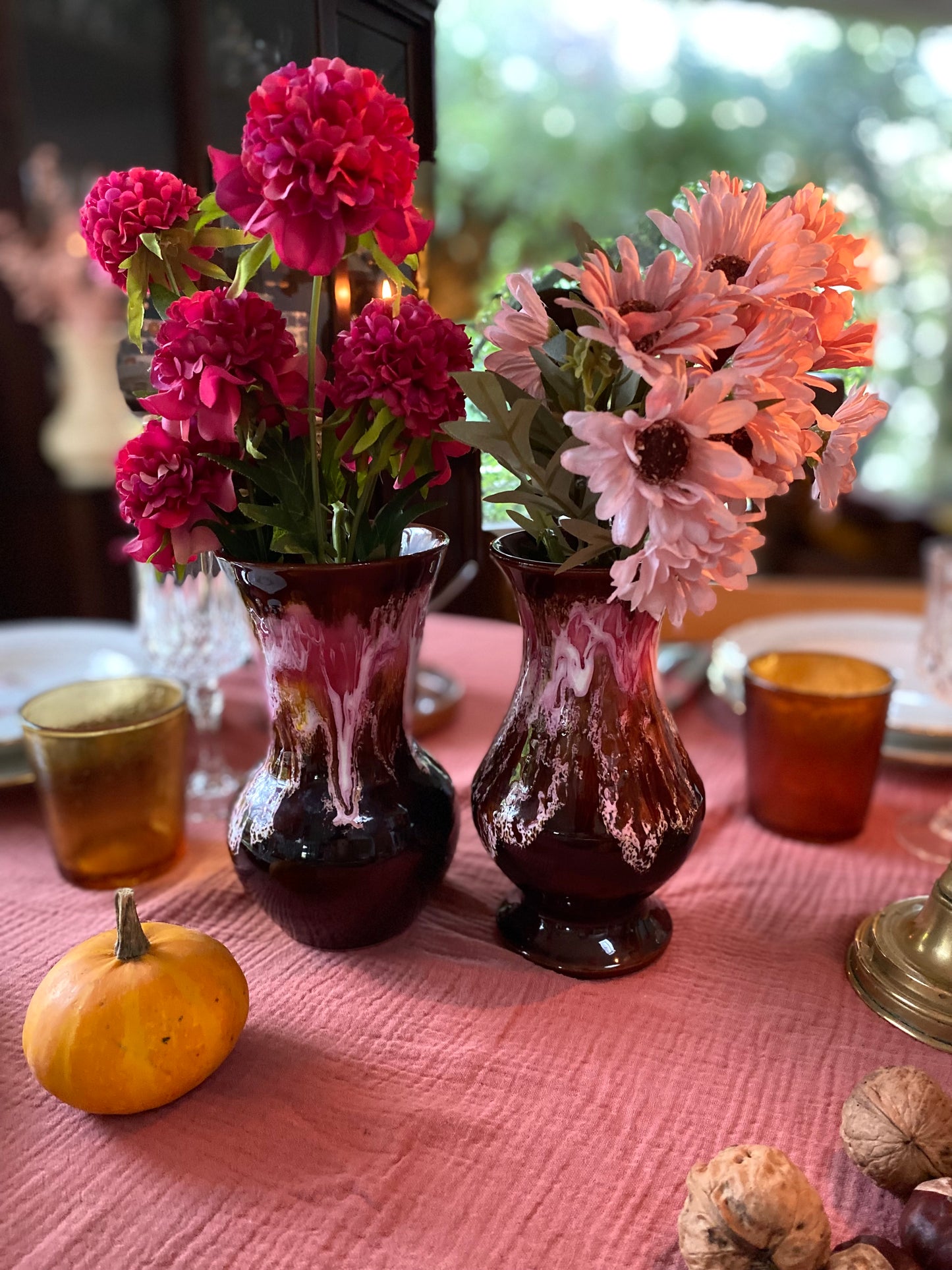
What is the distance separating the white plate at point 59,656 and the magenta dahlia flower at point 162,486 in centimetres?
50

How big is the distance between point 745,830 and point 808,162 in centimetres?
288

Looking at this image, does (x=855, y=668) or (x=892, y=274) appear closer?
(x=855, y=668)

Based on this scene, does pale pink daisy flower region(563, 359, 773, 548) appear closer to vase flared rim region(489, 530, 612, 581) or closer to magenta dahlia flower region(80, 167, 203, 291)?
vase flared rim region(489, 530, 612, 581)

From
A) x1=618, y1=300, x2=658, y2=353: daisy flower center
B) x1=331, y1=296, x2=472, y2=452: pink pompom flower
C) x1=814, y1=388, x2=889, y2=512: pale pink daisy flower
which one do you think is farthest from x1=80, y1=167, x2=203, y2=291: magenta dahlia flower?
x1=814, y1=388, x2=889, y2=512: pale pink daisy flower

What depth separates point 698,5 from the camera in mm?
2924

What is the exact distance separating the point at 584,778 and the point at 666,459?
0.64 feet

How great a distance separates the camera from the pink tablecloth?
41 cm

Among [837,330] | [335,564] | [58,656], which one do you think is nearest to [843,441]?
[837,330]

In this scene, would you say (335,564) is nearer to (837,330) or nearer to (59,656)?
(837,330)

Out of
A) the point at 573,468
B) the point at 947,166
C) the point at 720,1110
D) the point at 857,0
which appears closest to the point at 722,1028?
the point at 720,1110

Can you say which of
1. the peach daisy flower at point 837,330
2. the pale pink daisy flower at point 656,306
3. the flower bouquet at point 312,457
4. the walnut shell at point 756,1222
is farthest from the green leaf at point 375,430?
the walnut shell at point 756,1222

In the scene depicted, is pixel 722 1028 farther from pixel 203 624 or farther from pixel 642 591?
pixel 203 624

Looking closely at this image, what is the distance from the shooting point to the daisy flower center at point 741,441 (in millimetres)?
478

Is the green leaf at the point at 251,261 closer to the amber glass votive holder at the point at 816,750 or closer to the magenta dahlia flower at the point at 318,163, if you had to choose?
the magenta dahlia flower at the point at 318,163
